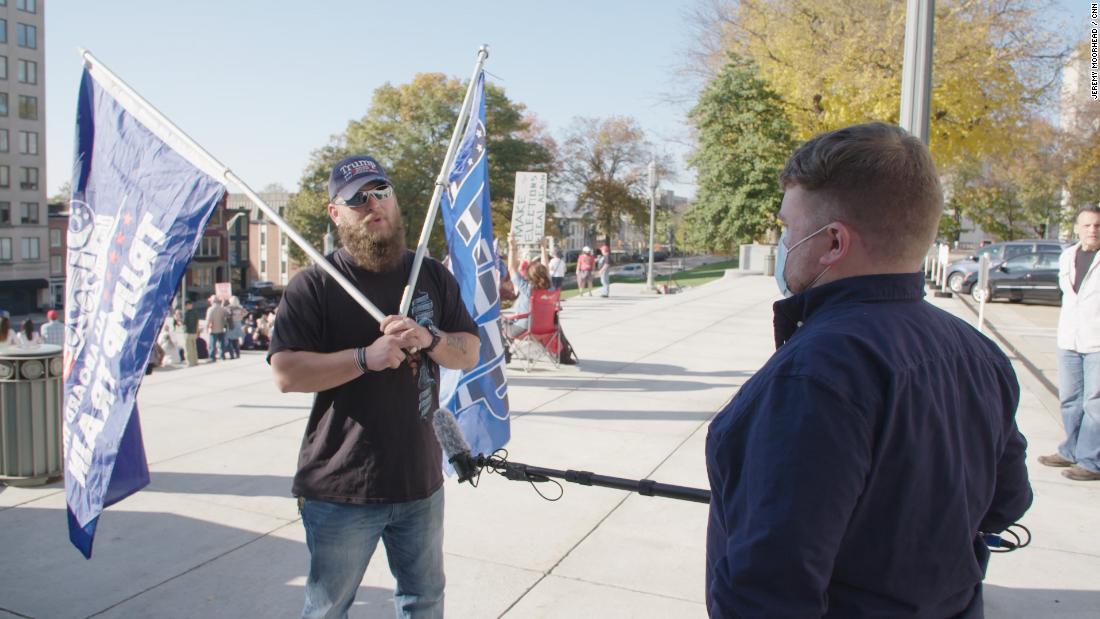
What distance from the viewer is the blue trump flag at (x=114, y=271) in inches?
131

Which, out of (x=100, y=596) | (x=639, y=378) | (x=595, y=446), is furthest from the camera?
(x=639, y=378)

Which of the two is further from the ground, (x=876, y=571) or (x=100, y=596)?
(x=876, y=571)

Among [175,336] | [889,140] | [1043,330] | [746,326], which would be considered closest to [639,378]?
[746,326]

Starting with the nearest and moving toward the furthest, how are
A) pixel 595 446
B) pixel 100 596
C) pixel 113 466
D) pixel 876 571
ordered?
pixel 876 571, pixel 113 466, pixel 100 596, pixel 595 446

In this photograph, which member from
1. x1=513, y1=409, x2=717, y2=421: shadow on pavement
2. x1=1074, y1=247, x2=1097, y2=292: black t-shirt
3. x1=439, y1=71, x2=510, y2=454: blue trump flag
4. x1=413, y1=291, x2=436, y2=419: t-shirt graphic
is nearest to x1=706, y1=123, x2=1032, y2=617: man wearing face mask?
x1=413, y1=291, x2=436, y2=419: t-shirt graphic

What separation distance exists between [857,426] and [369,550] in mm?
1994

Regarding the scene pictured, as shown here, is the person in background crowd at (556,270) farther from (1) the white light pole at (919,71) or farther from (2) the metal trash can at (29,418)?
(2) the metal trash can at (29,418)

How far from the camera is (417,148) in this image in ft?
164

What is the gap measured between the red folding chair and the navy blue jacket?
894cm

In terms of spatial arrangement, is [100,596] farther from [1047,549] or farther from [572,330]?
[572,330]

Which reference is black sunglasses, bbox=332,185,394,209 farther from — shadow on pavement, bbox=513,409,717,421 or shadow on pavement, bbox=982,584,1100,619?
shadow on pavement, bbox=513,409,717,421

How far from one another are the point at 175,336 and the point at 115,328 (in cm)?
2873

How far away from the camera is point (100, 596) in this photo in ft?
13.2

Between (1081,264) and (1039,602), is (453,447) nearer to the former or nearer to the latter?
(1039,602)
